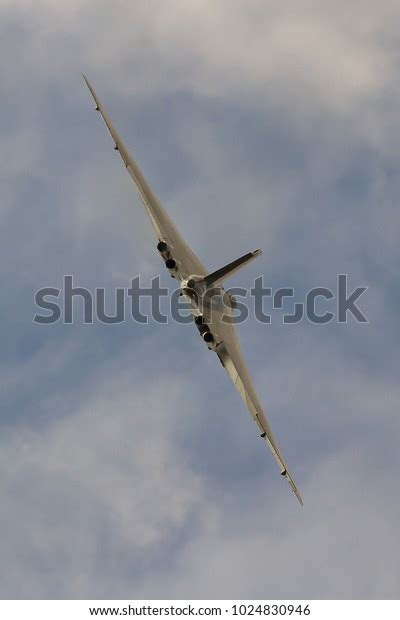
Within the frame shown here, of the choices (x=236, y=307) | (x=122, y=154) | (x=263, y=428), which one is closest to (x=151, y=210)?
(x=122, y=154)

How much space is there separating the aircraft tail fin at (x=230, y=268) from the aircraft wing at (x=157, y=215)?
7.45 ft

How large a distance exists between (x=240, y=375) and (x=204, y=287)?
40.2ft

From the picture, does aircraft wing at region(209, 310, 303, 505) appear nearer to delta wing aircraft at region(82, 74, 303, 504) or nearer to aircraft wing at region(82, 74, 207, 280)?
delta wing aircraft at region(82, 74, 303, 504)

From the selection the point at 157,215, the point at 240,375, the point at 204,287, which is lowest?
the point at 240,375

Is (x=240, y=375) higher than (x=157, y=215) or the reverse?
the reverse

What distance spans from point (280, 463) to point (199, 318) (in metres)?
20.7

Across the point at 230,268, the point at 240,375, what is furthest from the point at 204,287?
the point at 240,375

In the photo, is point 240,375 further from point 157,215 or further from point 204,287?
point 157,215

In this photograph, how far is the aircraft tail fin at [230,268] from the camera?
106 m

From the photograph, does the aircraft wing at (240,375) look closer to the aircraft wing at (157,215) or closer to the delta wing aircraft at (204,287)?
the delta wing aircraft at (204,287)

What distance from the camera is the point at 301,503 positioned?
379 ft

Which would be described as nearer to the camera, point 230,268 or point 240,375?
point 230,268

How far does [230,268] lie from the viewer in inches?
4176

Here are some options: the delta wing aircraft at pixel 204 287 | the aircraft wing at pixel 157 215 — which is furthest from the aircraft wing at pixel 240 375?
the aircraft wing at pixel 157 215
